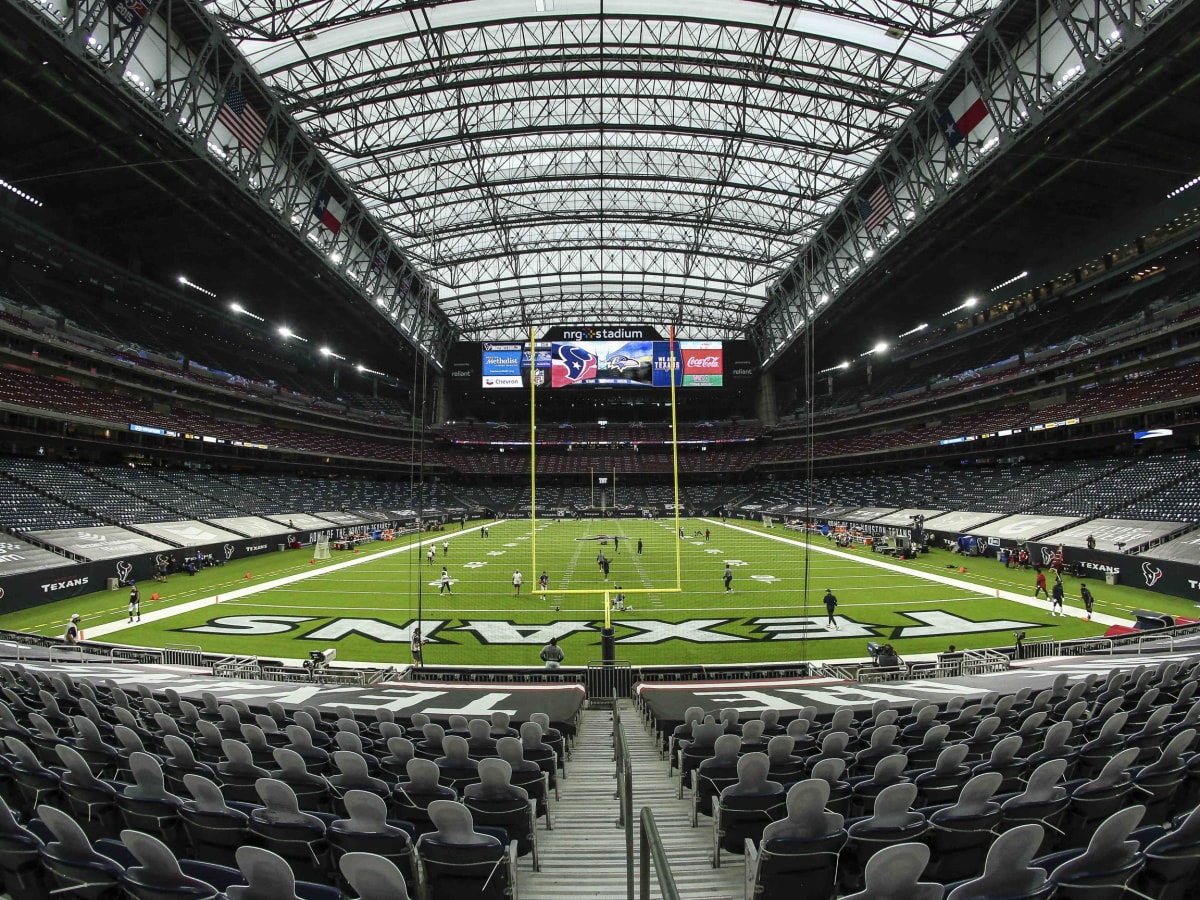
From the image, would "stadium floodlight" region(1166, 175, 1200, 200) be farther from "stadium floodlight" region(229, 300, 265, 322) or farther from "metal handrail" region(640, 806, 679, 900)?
"stadium floodlight" region(229, 300, 265, 322)

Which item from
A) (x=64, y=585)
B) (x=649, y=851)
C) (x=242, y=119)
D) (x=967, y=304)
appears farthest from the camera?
(x=967, y=304)

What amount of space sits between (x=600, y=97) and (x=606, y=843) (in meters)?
31.2

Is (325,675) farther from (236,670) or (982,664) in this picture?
(982,664)

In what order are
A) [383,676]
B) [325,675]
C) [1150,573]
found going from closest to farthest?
1. [325,675]
2. [383,676]
3. [1150,573]

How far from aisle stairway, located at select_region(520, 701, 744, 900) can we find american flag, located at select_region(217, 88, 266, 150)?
28.3 metres

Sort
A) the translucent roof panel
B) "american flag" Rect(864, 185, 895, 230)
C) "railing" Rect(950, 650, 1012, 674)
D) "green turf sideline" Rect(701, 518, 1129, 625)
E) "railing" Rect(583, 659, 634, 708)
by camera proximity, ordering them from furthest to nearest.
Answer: "american flag" Rect(864, 185, 895, 230)
the translucent roof panel
"green turf sideline" Rect(701, 518, 1129, 625)
"railing" Rect(950, 650, 1012, 674)
"railing" Rect(583, 659, 634, 708)

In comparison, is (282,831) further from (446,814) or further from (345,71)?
(345,71)

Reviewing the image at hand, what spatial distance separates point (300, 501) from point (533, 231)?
1146 inches

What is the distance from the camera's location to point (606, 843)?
4.73m

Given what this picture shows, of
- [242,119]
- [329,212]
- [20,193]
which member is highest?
[329,212]

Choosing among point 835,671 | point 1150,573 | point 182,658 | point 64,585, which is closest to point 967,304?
point 1150,573

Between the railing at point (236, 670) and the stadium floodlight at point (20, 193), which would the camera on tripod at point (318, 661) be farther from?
the stadium floodlight at point (20, 193)

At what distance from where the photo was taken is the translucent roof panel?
23.6 meters

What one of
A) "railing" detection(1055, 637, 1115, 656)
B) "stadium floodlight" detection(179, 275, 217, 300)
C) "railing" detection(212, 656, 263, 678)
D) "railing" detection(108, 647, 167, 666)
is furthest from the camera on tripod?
"stadium floodlight" detection(179, 275, 217, 300)
